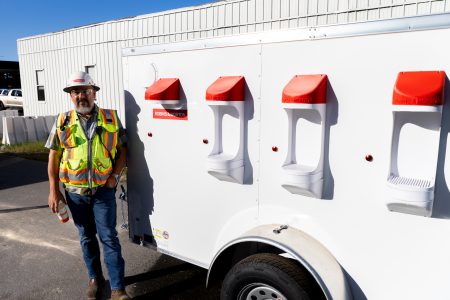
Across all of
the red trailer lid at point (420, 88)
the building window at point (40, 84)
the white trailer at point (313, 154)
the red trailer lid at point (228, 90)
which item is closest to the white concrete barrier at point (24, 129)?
the building window at point (40, 84)

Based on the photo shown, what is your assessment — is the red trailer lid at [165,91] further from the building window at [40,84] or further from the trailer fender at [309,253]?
the building window at [40,84]

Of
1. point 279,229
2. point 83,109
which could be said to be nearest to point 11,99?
point 83,109

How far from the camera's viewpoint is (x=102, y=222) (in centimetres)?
315

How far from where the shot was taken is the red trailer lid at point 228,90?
241 cm

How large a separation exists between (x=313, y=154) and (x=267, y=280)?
83 cm

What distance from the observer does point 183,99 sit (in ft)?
9.30

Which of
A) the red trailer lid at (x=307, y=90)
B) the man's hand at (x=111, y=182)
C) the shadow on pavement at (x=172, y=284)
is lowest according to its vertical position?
the shadow on pavement at (x=172, y=284)

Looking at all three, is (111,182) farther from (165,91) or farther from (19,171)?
(19,171)

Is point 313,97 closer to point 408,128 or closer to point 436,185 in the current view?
point 408,128

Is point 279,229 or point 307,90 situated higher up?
point 307,90

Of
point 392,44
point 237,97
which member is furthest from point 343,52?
point 237,97

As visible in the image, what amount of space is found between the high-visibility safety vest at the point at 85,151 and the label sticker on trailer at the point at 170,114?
→ 0.40m

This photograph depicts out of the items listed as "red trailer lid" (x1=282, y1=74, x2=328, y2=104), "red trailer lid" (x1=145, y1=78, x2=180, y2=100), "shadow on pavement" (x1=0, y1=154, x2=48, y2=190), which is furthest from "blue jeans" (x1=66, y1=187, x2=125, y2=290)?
"shadow on pavement" (x1=0, y1=154, x2=48, y2=190)

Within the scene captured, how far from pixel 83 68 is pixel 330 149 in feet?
45.8
